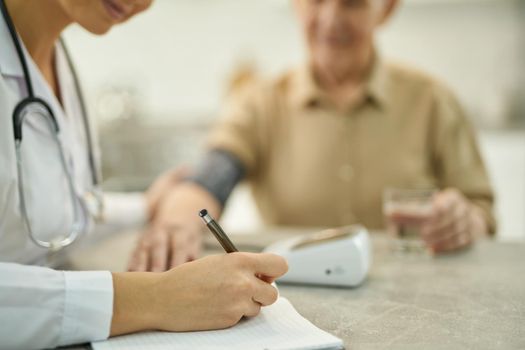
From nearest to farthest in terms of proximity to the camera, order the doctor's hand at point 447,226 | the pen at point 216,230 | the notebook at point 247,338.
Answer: the notebook at point 247,338 < the pen at point 216,230 < the doctor's hand at point 447,226

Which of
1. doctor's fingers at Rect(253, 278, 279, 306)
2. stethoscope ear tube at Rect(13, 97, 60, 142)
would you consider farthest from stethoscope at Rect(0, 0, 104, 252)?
doctor's fingers at Rect(253, 278, 279, 306)

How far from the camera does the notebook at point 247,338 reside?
66 centimetres

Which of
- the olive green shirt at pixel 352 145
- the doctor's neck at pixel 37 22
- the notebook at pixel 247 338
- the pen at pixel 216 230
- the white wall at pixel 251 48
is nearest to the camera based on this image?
the notebook at pixel 247 338

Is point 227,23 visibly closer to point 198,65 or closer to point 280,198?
point 198,65

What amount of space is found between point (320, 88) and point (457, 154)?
438 millimetres

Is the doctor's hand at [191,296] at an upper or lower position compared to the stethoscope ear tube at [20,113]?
lower

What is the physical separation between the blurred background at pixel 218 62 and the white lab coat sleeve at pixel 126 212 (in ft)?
5.97

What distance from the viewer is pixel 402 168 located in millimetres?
1635

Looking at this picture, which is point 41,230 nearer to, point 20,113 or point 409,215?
point 20,113

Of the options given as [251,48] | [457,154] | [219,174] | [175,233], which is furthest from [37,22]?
[251,48]

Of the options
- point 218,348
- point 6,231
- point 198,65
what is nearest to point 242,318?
point 218,348

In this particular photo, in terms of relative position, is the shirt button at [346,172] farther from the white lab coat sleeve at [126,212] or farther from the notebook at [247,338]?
the notebook at [247,338]

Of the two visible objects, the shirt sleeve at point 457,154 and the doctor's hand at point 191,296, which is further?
the shirt sleeve at point 457,154

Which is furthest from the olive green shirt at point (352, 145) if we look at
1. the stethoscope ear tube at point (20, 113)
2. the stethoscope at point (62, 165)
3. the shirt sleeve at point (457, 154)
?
the stethoscope ear tube at point (20, 113)
